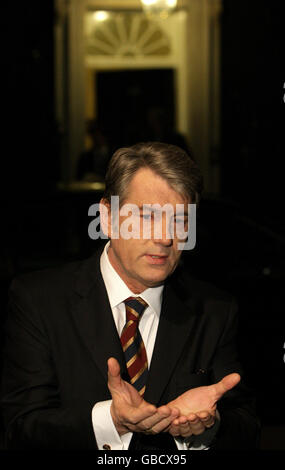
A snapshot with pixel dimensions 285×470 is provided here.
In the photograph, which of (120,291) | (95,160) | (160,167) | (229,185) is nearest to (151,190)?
(160,167)

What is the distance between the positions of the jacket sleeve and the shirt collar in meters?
0.22

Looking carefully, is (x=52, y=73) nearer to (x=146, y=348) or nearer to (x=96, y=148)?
(x=96, y=148)

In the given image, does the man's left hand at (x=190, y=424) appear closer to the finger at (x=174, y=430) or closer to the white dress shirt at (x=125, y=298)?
A: the finger at (x=174, y=430)

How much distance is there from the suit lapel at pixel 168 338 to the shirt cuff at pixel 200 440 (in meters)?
0.13

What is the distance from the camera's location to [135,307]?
7.86ft

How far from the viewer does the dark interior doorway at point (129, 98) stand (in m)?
12.3

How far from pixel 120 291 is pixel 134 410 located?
453 mm

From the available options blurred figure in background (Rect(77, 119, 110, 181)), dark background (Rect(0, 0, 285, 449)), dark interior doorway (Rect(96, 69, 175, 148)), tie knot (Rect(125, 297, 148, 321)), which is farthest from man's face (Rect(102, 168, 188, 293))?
dark interior doorway (Rect(96, 69, 175, 148))

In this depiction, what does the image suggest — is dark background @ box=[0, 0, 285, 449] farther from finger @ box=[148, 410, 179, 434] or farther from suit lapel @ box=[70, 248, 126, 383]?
finger @ box=[148, 410, 179, 434]

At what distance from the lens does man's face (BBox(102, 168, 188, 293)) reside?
2256mm

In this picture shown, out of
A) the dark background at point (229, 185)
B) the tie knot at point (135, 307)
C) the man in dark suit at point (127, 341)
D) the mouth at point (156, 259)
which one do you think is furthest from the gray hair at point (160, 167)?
the dark background at point (229, 185)

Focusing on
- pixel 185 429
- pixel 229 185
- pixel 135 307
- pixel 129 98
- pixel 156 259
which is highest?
pixel 129 98

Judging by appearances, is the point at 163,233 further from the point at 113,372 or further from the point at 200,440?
the point at 200,440
